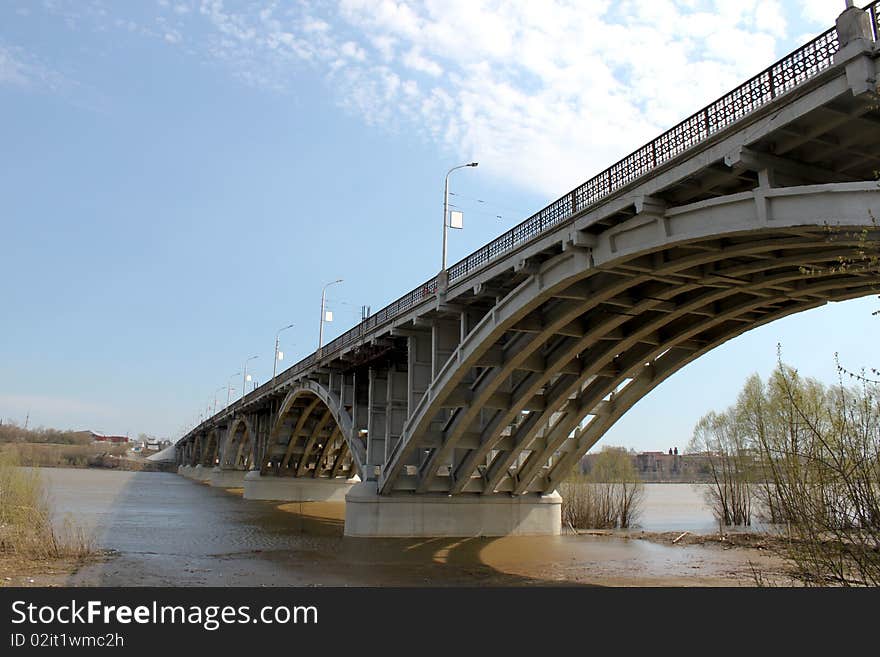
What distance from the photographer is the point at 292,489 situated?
194 feet

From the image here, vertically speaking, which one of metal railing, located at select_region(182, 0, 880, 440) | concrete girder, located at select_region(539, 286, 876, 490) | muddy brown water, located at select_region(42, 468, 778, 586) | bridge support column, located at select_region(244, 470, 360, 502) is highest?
metal railing, located at select_region(182, 0, 880, 440)

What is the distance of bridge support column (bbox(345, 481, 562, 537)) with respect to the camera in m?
29.3

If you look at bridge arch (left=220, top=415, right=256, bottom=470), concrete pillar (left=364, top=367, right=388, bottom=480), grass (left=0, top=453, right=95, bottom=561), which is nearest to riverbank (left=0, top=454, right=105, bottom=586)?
grass (left=0, top=453, right=95, bottom=561)

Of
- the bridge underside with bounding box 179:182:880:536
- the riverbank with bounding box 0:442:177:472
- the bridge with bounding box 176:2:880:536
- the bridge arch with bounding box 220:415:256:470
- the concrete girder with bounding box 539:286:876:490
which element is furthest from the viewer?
the riverbank with bounding box 0:442:177:472

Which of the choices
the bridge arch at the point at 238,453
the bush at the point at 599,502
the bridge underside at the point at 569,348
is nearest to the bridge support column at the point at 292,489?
the bridge underside at the point at 569,348

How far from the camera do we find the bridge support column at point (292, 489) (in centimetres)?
5866

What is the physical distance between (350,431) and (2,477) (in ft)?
53.2

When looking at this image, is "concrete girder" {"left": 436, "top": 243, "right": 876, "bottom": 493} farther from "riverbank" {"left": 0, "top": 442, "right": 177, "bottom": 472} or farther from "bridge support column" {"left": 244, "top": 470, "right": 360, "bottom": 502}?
"riverbank" {"left": 0, "top": 442, "right": 177, "bottom": 472}

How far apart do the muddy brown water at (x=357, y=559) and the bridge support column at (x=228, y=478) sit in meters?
47.3

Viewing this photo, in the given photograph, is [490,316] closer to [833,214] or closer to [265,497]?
[833,214]

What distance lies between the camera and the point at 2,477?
21.9 meters

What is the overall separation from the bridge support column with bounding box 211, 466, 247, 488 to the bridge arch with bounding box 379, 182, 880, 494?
59.7 m

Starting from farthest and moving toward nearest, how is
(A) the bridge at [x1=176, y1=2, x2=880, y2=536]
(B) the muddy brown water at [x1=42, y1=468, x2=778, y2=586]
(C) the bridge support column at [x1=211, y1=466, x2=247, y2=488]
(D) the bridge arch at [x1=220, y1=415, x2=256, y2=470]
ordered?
(D) the bridge arch at [x1=220, y1=415, x2=256, y2=470]
(C) the bridge support column at [x1=211, y1=466, x2=247, y2=488]
(B) the muddy brown water at [x1=42, y1=468, x2=778, y2=586]
(A) the bridge at [x1=176, y1=2, x2=880, y2=536]

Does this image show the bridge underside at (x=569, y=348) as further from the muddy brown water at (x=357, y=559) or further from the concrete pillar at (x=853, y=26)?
the concrete pillar at (x=853, y=26)
